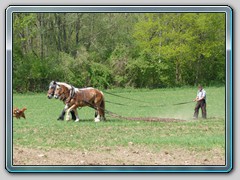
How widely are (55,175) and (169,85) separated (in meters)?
2.96

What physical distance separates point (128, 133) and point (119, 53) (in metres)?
1.46

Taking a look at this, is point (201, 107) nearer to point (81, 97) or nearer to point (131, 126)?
point (131, 126)

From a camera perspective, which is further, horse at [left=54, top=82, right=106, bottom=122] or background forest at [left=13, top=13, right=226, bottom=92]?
horse at [left=54, top=82, right=106, bottom=122]

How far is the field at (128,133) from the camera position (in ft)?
61.2

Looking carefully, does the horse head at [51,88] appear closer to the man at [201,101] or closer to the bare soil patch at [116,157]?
the bare soil patch at [116,157]

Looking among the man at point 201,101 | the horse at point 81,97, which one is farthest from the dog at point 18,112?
the man at point 201,101

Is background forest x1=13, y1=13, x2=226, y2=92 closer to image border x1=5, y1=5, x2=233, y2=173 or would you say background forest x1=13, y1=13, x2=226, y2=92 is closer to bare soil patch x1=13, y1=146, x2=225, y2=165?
image border x1=5, y1=5, x2=233, y2=173

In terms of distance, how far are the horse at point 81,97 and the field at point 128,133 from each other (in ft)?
0.44

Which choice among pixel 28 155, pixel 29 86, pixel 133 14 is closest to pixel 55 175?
pixel 28 155

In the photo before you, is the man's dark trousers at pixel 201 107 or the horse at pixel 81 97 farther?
the man's dark trousers at pixel 201 107

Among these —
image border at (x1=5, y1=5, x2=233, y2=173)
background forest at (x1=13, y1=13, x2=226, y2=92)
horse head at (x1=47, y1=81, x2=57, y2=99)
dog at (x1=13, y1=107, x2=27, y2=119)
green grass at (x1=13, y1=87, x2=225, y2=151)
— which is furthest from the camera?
horse head at (x1=47, y1=81, x2=57, y2=99)

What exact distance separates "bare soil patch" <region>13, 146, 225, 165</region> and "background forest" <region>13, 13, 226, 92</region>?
1.33 m

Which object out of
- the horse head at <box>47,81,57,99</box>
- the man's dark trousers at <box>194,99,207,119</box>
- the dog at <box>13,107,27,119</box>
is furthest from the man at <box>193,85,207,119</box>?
the dog at <box>13,107,27,119</box>

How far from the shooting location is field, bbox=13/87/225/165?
18656mm
